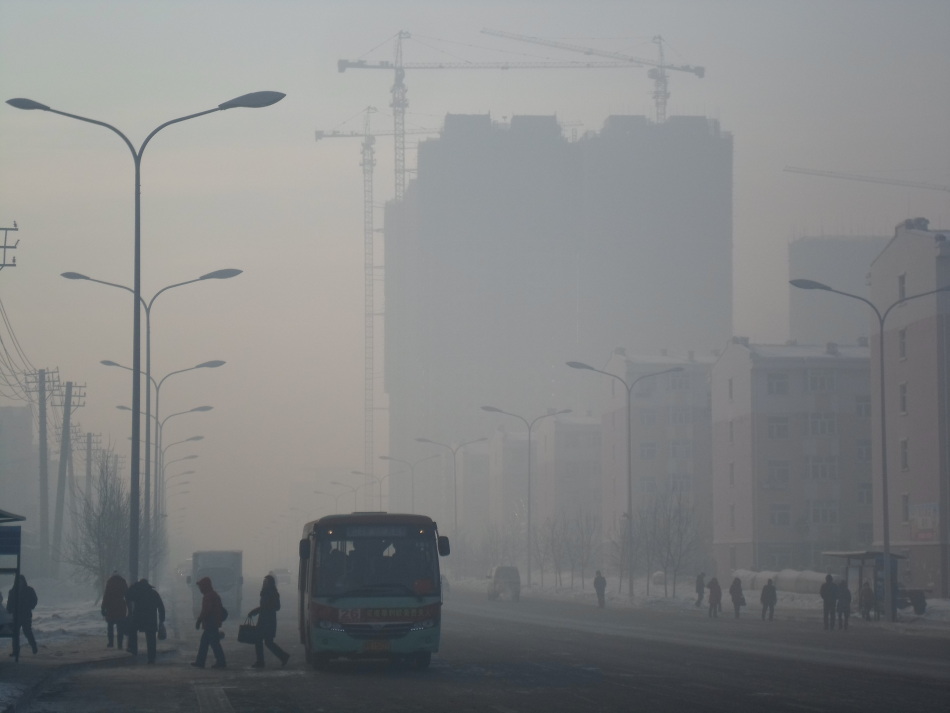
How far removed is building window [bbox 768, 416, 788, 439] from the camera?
257 feet

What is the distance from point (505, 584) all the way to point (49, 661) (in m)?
46.7

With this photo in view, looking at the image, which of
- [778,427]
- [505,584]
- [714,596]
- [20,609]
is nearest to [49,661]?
[20,609]

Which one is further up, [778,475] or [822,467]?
[822,467]

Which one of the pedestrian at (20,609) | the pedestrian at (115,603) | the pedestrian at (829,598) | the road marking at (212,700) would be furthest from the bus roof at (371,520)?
the pedestrian at (829,598)

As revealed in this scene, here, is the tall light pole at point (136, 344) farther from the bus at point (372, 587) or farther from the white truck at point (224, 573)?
the white truck at point (224, 573)

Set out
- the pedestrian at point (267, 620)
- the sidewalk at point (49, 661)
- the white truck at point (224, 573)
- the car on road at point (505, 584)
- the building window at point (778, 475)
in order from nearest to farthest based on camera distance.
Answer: the sidewalk at point (49, 661), the pedestrian at point (267, 620), the white truck at point (224, 573), the car on road at point (505, 584), the building window at point (778, 475)

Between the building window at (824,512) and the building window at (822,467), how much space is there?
1.46m

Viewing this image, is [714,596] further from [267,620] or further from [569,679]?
[569,679]

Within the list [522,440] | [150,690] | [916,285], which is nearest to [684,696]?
[150,690]

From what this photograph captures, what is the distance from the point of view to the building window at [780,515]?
254ft

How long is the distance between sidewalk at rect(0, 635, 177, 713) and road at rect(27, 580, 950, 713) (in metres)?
0.37

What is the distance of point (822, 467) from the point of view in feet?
258

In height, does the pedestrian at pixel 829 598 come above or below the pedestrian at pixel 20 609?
below

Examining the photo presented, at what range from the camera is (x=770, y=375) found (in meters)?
78.8
